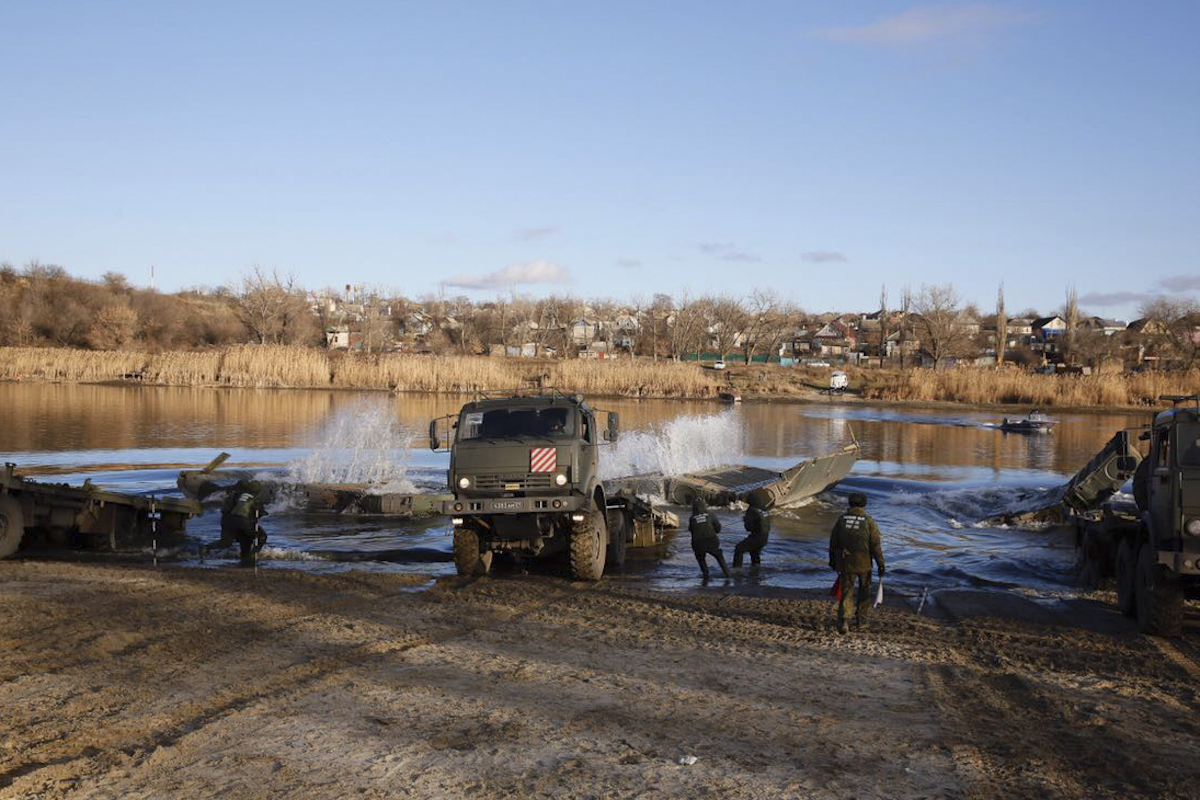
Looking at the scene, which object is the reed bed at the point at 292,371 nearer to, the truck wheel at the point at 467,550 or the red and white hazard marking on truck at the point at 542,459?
the truck wheel at the point at 467,550

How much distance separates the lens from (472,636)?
11570 mm

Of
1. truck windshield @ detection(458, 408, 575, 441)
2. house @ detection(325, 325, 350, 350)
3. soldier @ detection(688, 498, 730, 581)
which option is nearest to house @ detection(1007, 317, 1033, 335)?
house @ detection(325, 325, 350, 350)

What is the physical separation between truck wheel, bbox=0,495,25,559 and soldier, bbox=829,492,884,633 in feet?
39.8

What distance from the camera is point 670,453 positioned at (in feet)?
112

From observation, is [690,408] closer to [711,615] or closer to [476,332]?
[711,615]

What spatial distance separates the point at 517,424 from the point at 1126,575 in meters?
8.73

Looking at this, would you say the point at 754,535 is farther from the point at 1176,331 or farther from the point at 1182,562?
the point at 1176,331

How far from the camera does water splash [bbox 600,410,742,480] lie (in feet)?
108

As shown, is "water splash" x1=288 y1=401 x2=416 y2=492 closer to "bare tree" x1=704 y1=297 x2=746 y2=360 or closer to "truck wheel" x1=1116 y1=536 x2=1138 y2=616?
"truck wheel" x1=1116 y1=536 x2=1138 y2=616

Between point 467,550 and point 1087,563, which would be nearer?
point 467,550

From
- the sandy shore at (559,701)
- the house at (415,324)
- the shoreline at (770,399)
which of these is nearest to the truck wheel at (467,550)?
Answer: the sandy shore at (559,701)

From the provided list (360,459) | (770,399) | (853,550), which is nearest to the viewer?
(853,550)

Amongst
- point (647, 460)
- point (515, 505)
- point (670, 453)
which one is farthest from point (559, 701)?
point (647, 460)

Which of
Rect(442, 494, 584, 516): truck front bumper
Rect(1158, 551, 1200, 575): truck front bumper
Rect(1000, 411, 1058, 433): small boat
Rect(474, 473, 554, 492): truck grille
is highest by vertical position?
Rect(474, 473, 554, 492): truck grille
